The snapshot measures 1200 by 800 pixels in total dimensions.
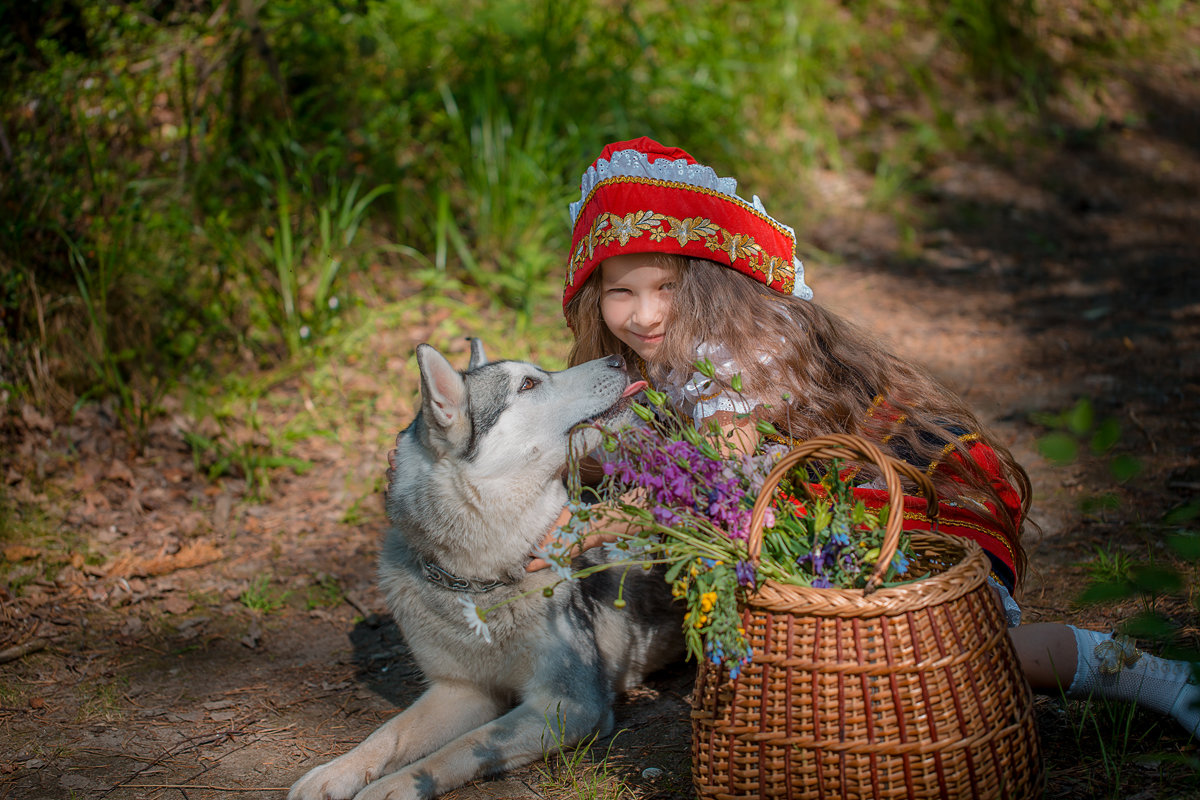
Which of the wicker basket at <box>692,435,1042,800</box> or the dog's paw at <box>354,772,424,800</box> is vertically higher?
the wicker basket at <box>692,435,1042,800</box>

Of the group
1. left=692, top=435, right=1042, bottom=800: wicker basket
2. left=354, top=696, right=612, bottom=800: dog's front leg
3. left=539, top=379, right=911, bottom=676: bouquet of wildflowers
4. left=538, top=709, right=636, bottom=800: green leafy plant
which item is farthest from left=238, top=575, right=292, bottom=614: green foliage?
left=692, top=435, right=1042, bottom=800: wicker basket

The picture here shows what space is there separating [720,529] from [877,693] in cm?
51

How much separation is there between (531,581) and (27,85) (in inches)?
185

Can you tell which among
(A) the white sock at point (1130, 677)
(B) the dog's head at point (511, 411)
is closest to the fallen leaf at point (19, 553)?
(B) the dog's head at point (511, 411)

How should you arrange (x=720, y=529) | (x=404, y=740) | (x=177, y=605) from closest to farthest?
(x=720, y=529) → (x=404, y=740) → (x=177, y=605)

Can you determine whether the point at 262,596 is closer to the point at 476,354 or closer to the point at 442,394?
the point at 476,354

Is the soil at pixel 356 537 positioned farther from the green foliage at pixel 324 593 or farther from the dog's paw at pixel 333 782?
the dog's paw at pixel 333 782

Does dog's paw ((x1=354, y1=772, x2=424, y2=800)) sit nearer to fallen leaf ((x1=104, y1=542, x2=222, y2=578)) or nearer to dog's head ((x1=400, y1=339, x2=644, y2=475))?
dog's head ((x1=400, y1=339, x2=644, y2=475))

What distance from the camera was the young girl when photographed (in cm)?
Result: 271

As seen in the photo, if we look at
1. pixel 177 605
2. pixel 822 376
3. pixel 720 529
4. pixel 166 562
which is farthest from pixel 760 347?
pixel 166 562

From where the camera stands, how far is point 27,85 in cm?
529

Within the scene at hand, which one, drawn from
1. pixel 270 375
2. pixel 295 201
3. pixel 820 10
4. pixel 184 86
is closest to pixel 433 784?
pixel 270 375

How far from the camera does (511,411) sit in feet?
9.79

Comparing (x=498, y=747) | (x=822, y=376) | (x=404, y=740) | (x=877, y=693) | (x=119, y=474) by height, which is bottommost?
(x=119, y=474)
